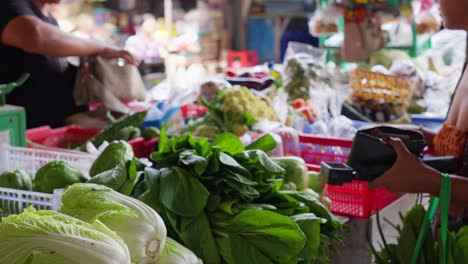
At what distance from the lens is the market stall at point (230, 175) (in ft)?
4.20

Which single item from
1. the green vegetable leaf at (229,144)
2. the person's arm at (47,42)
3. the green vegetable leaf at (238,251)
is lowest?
the green vegetable leaf at (238,251)

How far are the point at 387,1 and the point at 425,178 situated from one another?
9.77 feet

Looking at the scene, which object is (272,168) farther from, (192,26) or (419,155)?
(192,26)

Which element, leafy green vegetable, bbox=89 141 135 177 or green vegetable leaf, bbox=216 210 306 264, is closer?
green vegetable leaf, bbox=216 210 306 264

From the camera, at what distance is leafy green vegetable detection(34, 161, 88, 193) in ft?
5.94

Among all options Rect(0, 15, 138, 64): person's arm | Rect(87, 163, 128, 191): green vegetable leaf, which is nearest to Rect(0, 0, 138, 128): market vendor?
Rect(0, 15, 138, 64): person's arm

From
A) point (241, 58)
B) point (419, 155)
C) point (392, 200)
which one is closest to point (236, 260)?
point (419, 155)

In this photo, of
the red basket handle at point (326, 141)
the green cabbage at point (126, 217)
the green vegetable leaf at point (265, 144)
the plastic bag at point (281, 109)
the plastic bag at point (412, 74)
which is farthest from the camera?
the plastic bag at point (412, 74)

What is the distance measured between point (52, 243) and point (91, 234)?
0.07m

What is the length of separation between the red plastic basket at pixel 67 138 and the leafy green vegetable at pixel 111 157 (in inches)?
39.4

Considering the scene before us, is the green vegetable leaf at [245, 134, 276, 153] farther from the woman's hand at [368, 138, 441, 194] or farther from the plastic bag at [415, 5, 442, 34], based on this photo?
the plastic bag at [415, 5, 442, 34]

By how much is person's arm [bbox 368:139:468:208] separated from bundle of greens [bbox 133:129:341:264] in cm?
33

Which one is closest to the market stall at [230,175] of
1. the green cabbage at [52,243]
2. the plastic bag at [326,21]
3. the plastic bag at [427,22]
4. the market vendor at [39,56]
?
the green cabbage at [52,243]

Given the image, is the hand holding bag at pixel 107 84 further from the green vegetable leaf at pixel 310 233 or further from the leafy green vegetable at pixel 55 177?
the green vegetable leaf at pixel 310 233
